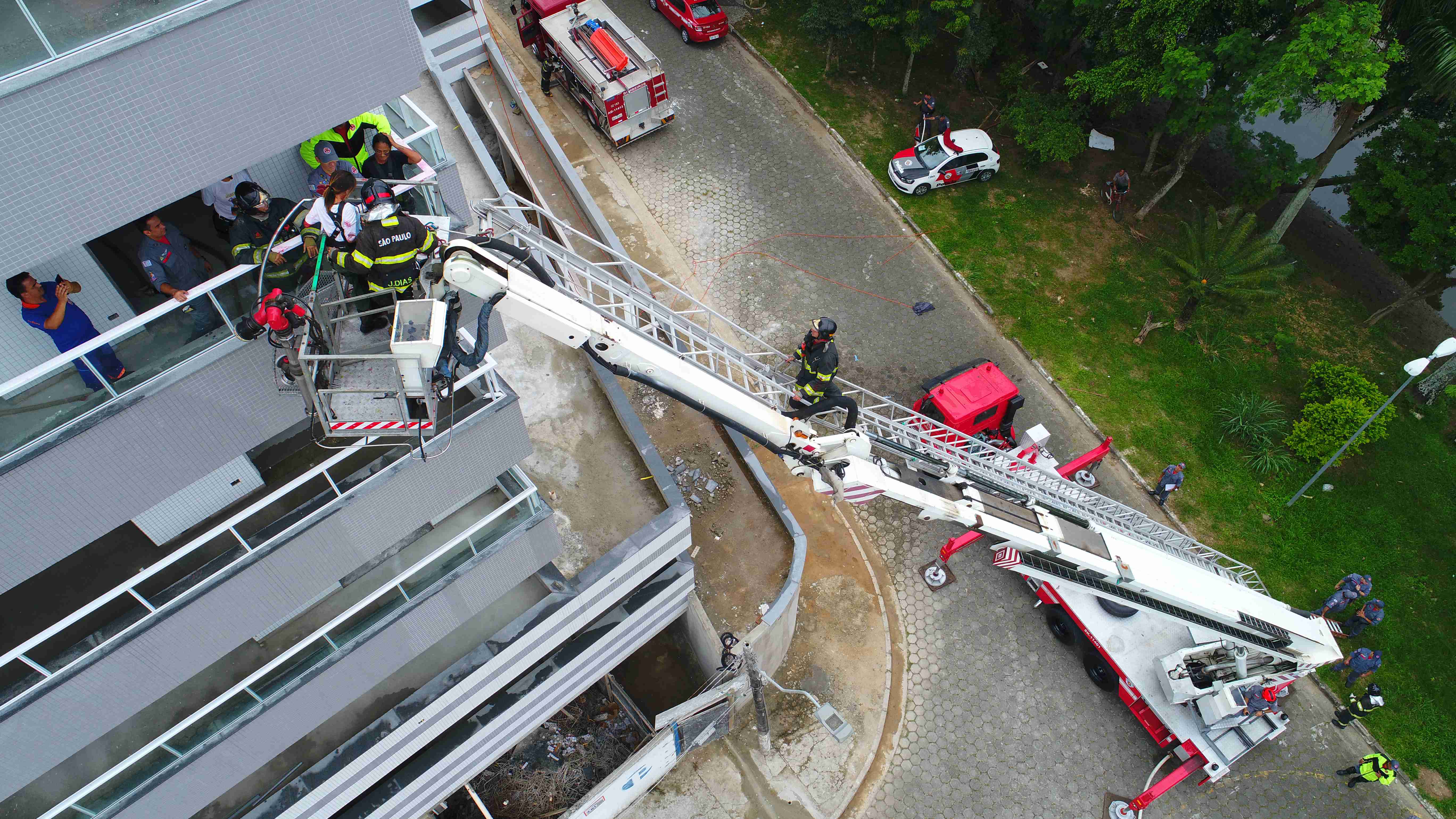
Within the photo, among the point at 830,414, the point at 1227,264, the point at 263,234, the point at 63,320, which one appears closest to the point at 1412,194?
the point at 1227,264

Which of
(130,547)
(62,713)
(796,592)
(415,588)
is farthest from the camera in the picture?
(796,592)

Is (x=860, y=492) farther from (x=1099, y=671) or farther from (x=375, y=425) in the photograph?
(x=1099, y=671)

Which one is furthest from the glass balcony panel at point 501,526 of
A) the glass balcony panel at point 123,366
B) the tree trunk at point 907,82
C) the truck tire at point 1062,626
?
the tree trunk at point 907,82

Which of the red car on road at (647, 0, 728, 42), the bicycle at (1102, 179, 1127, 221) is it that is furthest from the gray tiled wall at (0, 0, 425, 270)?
the bicycle at (1102, 179, 1127, 221)

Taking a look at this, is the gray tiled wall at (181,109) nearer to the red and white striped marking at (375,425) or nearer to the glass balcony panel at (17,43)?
the glass balcony panel at (17,43)

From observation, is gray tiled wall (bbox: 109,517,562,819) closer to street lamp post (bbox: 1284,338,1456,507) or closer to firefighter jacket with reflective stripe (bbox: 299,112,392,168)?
firefighter jacket with reflective stripe (bbox: 299,112,392,168)

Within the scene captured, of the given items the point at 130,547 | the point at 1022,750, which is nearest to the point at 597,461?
the point at 130,547

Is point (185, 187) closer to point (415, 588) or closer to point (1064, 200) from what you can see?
point (415, 588)

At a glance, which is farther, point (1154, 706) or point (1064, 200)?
point (1064, 200)
